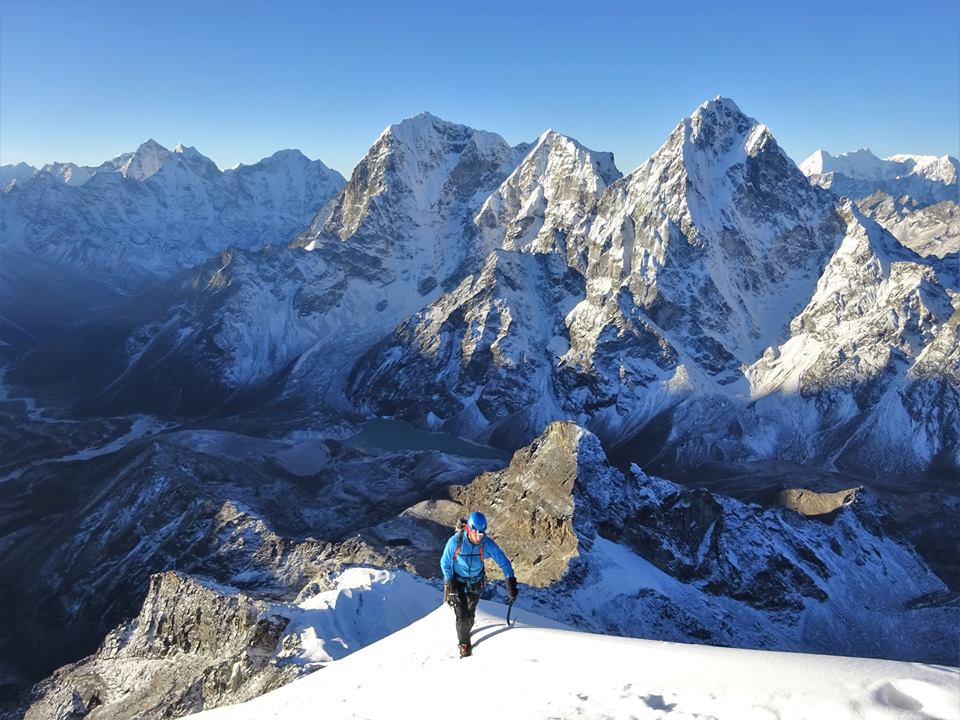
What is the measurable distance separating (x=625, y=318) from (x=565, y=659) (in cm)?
17382

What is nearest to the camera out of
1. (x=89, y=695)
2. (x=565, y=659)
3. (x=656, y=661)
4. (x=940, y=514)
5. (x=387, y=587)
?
(x=656, y=661)

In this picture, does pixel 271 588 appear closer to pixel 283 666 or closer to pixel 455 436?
pixel 283 666

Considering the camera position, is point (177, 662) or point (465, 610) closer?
point (465, 610)

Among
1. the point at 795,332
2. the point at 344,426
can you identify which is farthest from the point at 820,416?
the point at 344,426

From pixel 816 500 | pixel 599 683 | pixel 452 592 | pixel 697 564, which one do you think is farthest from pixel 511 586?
pixel 816 500

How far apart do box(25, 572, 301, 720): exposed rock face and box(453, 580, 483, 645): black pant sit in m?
14.3

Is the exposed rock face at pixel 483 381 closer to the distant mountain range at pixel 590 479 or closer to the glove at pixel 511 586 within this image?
the distant mountain range at pixel 590 479

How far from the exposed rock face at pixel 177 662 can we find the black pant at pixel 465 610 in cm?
1427

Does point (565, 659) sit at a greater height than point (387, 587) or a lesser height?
greater

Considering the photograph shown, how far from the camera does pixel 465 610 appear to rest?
62.3 ft

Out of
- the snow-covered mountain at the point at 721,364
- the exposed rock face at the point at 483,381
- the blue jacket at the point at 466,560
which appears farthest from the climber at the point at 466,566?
the exposed rock face at the point at 483,381

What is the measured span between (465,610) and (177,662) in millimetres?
30251

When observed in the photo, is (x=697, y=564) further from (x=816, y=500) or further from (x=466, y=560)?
(x=466, y=560)

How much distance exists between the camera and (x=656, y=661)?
1502 centimetres
